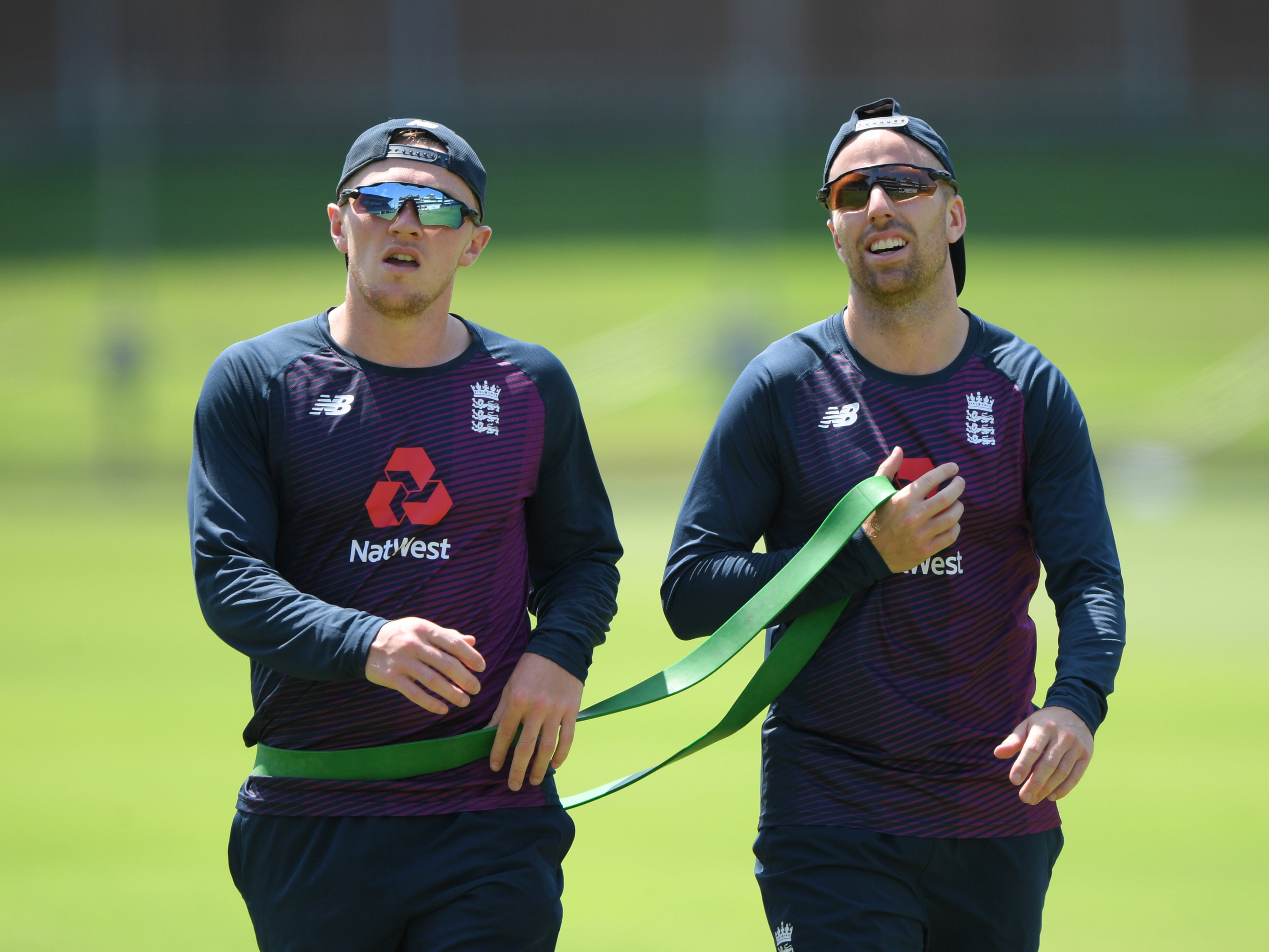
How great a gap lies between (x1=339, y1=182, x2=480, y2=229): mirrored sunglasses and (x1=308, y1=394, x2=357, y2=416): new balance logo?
0.42m

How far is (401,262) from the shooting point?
12.5ft

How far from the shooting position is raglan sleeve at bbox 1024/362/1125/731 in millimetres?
3645

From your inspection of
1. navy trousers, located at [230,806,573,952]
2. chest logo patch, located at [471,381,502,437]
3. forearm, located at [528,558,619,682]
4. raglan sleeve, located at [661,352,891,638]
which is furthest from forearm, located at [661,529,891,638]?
navy trousers, located at [230,806,573,952]

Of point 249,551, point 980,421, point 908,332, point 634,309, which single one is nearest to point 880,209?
point 908,332

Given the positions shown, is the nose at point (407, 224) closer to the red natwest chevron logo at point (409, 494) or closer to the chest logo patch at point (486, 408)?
the chest logo patch at point (486, 408)

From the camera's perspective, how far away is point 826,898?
372 centimetres

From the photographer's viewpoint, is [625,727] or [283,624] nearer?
[283,624]

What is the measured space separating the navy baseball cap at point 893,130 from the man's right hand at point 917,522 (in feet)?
1.79

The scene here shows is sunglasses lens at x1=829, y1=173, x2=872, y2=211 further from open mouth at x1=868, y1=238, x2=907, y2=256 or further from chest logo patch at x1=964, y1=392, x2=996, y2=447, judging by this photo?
chest logo patch at x1=964, y1=392, x2=996, y2=447

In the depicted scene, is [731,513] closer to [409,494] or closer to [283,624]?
[409,494]

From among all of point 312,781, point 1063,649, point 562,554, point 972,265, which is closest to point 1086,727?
point 1063,649

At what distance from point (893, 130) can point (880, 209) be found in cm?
26

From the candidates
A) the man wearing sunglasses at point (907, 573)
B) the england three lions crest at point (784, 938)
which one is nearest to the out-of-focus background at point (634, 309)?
the england three lions crest at point (784, 938)

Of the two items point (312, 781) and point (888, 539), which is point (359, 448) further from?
point (888, 539)
